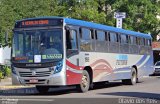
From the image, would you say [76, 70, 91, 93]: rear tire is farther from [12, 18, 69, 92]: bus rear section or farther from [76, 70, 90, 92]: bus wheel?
[12, 18, 69, 92]: bus rear section

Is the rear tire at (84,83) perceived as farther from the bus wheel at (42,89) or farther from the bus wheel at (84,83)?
the bus wheel at (42,89)

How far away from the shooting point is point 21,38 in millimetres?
19016

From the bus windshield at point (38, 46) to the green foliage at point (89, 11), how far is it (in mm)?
11937

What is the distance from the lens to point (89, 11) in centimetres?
4088

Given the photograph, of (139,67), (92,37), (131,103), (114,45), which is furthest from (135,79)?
(131,103)

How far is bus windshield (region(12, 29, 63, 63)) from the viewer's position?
722 inches

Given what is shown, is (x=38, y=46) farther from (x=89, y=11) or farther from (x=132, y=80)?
(x=89, y=11)

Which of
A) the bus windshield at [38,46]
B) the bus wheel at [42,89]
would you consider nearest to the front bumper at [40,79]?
the bus windshield at [38,46]

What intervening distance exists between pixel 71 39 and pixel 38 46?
141 centimetres

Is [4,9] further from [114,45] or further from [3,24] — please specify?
[114,45]

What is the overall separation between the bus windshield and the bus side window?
0.35 metres

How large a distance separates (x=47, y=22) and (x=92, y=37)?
2975mm

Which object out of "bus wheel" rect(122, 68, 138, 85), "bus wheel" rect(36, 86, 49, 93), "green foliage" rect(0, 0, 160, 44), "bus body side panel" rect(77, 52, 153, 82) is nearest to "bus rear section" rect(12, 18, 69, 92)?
"bus body side panel" rect(77, 52, 153, 82)

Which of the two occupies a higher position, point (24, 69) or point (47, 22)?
point (47, 22)
